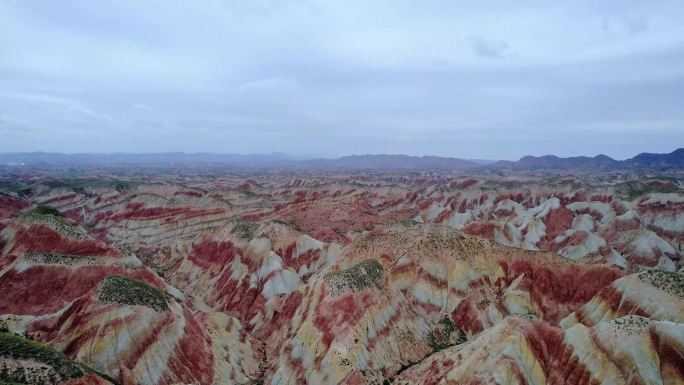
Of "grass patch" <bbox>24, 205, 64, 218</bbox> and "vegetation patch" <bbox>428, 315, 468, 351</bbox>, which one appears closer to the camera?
"vegetation patch" <bbox>428, 315, 468, 351</bbox>

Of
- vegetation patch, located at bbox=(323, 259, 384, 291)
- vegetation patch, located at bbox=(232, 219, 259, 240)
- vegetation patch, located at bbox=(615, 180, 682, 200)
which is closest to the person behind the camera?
vegetation patch, located at bbox=(323, 259, 384, 291)

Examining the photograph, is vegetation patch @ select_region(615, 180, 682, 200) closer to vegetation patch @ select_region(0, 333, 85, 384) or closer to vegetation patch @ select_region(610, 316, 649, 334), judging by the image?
vegetation patch @ select_region(610, 316, 649, 334)

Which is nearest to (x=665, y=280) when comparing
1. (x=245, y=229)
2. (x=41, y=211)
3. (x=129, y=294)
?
(x=129, y=294)

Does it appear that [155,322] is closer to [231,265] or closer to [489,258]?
[231,265]

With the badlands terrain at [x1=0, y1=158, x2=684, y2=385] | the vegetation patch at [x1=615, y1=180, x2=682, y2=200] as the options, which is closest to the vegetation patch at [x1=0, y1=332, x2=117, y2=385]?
the badlands terrain at [x1=0, y1=158, x2=684, y2=385]

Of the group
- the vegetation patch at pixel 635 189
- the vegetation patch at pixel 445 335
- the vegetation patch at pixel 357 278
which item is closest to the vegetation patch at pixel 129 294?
the vegetation patch at pixel 357 278

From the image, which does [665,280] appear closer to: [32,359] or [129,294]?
[129,294]
